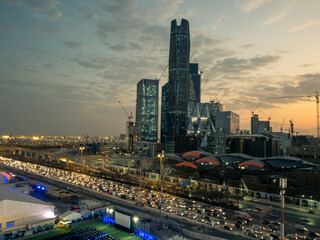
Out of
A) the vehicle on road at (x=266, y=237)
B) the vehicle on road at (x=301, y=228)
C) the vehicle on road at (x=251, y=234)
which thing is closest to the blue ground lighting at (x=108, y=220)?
the vehicle on road at (x=251, y=234)

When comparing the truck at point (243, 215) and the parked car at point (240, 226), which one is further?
the truck at point (243, 215)

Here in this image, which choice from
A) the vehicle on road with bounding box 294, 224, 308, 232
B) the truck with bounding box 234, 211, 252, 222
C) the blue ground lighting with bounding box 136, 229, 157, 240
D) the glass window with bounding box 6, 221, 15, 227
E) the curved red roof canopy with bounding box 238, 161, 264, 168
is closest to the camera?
the blue ground lighting with bounding box 136, 229, 157, 240

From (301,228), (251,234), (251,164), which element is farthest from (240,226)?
(251,164)

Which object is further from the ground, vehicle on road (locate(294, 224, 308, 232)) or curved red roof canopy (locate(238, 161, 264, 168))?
curved red roof canopy (locate(238, 161, 264, 168))

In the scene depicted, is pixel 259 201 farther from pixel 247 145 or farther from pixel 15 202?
pixel 247 145

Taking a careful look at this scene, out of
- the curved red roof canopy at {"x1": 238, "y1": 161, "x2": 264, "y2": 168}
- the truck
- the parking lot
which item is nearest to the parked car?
the parking lot

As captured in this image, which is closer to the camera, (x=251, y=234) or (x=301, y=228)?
(x=251, y=234)

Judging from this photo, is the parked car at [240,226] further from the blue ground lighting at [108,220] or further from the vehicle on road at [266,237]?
the blue ground lighting at [108,220]

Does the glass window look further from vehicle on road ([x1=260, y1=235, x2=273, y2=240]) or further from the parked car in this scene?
vehicle on road ([x1=260, y1=235, x2=273, y2=240])

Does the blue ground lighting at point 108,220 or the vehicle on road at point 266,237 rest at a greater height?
the vehicle on road at point 266,237

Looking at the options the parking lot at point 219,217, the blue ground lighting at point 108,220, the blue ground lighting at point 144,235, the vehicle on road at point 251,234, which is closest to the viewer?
the vehicle on road at point 251,234

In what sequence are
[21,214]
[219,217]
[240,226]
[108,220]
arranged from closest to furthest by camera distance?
[240,226]
[21,214]
[108,220]
[219,217]

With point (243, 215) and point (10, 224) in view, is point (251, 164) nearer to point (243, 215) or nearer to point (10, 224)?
point (243, 215)

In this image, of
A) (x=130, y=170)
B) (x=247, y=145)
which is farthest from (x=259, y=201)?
(x=247, y=145)
